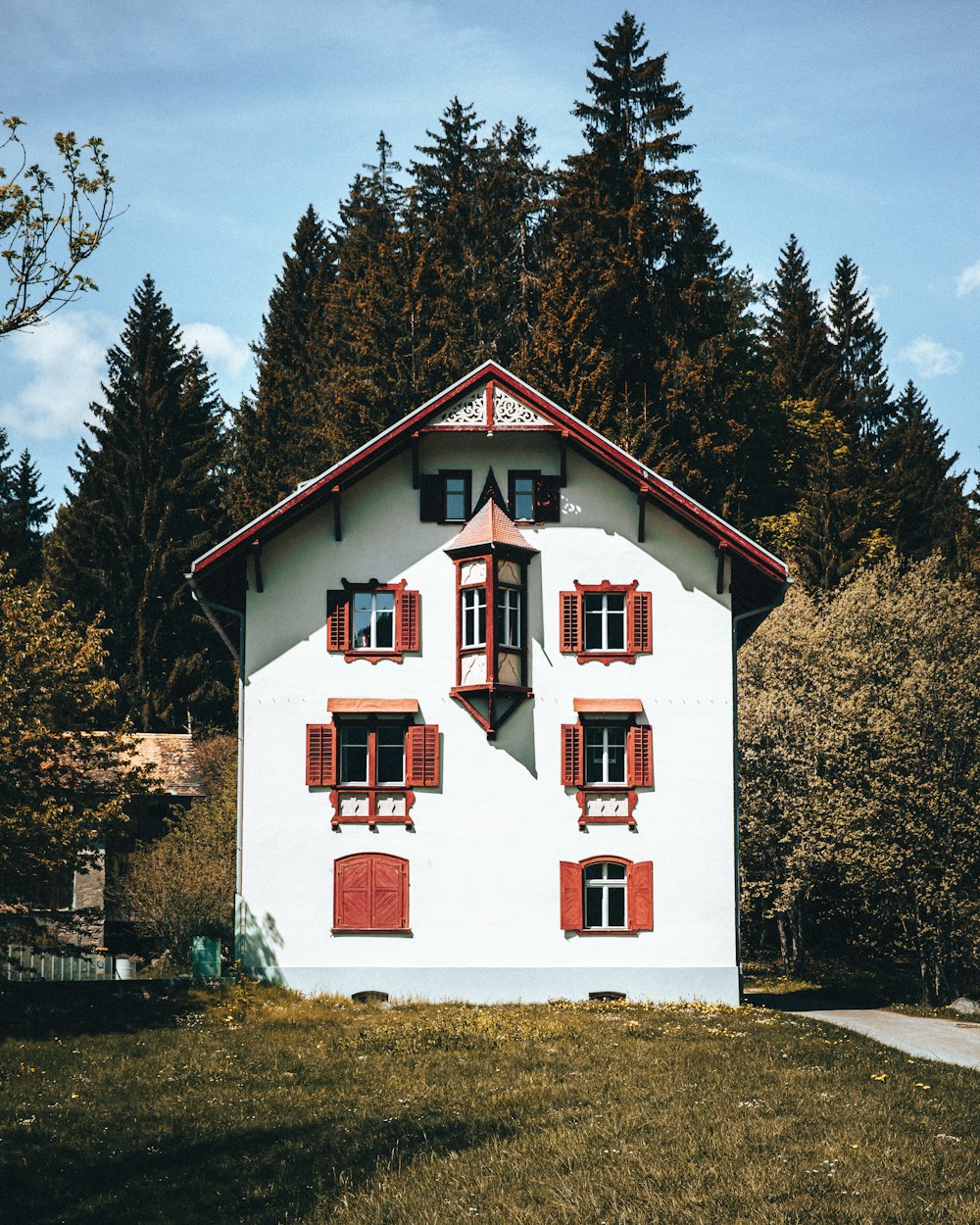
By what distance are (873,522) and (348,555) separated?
33.8 m

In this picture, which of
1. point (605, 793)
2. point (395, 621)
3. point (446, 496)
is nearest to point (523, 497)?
point (446, 496)

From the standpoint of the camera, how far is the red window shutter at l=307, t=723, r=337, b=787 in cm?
2948

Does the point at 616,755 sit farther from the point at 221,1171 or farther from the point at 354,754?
the point at 221,1171

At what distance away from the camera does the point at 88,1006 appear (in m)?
25.8

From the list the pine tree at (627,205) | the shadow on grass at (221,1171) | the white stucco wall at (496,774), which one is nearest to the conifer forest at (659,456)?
the pine tree at (627,205)

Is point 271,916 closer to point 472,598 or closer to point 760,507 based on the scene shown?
point 472,598

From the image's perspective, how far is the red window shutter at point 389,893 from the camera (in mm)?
29031

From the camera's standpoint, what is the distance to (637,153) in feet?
185

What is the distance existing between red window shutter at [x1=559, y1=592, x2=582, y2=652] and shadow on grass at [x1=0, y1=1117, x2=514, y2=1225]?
14.8 metres

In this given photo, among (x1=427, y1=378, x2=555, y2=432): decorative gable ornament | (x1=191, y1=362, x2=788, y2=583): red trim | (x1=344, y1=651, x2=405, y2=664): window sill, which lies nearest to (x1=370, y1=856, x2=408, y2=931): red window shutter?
(x1=344, y1=651, x2=405, y2=664): window sill

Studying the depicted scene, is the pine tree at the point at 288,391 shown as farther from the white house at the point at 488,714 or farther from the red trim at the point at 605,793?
the red trim at the point at 605,793

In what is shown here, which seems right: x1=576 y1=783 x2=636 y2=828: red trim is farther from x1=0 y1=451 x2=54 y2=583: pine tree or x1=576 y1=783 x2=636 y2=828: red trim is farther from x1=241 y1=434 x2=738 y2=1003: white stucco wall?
x1=0 y1=451 x2=54 y2=583: pine tree

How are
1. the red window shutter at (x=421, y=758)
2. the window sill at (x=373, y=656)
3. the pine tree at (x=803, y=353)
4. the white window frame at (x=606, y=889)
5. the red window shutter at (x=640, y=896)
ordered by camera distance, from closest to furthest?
1. the red window shutter at (x=640, y=896)
2. the white window frame at (x=606, y=889)
3. the red window shutter at (x=421, y=758)
4. the window sill at (x=373, y=656)
5. the pine tree at (x=803, y=353)

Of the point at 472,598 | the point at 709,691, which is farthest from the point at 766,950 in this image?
the point at 472,598
